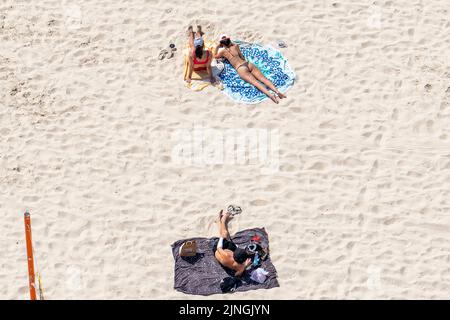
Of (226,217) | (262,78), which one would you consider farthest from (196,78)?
(226,217)

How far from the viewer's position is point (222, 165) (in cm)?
1753

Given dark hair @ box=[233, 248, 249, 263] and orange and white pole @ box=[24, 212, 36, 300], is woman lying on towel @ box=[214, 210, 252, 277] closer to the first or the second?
dark hair @ box=[233, 248, 249, 263]

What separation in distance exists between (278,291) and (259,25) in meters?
5.21

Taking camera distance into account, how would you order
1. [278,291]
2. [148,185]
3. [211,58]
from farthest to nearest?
[211,58], [148,185], [278,291]

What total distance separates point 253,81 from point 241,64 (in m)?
0.38

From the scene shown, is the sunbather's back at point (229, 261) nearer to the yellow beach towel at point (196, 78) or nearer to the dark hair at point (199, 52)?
the yellow beach towel at point (196, 78)

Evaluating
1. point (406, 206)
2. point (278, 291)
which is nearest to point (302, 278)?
point (278, 291)

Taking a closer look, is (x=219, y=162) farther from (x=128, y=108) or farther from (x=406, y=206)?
(x=406, y=206)

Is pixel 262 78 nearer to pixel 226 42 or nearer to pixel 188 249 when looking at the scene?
pixel 226 42

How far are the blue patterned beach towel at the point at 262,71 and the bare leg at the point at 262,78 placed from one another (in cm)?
10

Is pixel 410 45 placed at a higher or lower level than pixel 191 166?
higher

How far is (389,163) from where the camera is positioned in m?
17.5

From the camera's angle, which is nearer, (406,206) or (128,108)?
(406,206)

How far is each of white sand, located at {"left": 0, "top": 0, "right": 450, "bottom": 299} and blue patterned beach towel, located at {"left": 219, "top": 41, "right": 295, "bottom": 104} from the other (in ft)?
0.61
